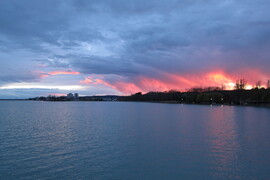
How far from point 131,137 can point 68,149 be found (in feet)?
26.5

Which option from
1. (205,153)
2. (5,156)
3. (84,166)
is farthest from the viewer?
(205,153)

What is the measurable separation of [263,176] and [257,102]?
455 feet

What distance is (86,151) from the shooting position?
18922mm

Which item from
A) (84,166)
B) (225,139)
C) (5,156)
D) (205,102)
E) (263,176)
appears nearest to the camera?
(263,176)

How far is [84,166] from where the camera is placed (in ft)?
48.9

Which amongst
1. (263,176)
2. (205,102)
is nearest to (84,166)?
(263,176)

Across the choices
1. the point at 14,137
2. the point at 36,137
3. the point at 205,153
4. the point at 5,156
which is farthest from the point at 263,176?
the point at 14,137

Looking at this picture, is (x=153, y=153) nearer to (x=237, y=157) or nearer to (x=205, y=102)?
(x=237, y=157)

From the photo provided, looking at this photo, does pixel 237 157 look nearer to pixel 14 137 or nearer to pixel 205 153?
pixel 205 153

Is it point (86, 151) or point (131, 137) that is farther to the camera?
point (131, 137)

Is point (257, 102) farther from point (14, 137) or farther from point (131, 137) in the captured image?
point (14, 137)

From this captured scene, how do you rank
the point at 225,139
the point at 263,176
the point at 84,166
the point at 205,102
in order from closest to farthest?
the point at 263,176, the point at 84,166, the point at 225,139, the point at 205,102

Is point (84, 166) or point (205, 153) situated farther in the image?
point (205, 153)

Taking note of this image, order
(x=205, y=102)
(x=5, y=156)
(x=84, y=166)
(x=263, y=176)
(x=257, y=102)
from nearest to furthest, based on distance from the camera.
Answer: (x=263, y=176), (x=84, y=166), (x=5, y=156), (x=257, y=102), (x=205, y=102)
